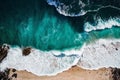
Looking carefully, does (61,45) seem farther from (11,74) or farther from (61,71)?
(11,74)

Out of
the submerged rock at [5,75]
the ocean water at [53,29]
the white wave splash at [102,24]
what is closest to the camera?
the submerged rock at [5,75]

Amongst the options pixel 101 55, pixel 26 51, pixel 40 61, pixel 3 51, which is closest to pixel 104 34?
pixel 101 55

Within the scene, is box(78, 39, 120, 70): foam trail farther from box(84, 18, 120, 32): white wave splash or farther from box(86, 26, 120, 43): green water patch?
box(84, 18, 120, 32): white wave splash

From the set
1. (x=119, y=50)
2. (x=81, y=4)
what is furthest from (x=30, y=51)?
(x=119, y=50)

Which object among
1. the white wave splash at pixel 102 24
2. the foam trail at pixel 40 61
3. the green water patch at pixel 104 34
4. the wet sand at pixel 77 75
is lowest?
the wet sand at pixel 77 75

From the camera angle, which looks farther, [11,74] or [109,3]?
[109,3]

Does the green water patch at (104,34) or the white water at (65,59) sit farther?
the green water patch at (104,34)

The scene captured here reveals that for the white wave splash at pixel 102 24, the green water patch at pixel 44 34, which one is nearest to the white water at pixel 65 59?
the green water patch at pixel 44 34

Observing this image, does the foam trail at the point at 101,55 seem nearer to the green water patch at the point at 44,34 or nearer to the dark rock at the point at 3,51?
the green water patch at the point at 44,34
